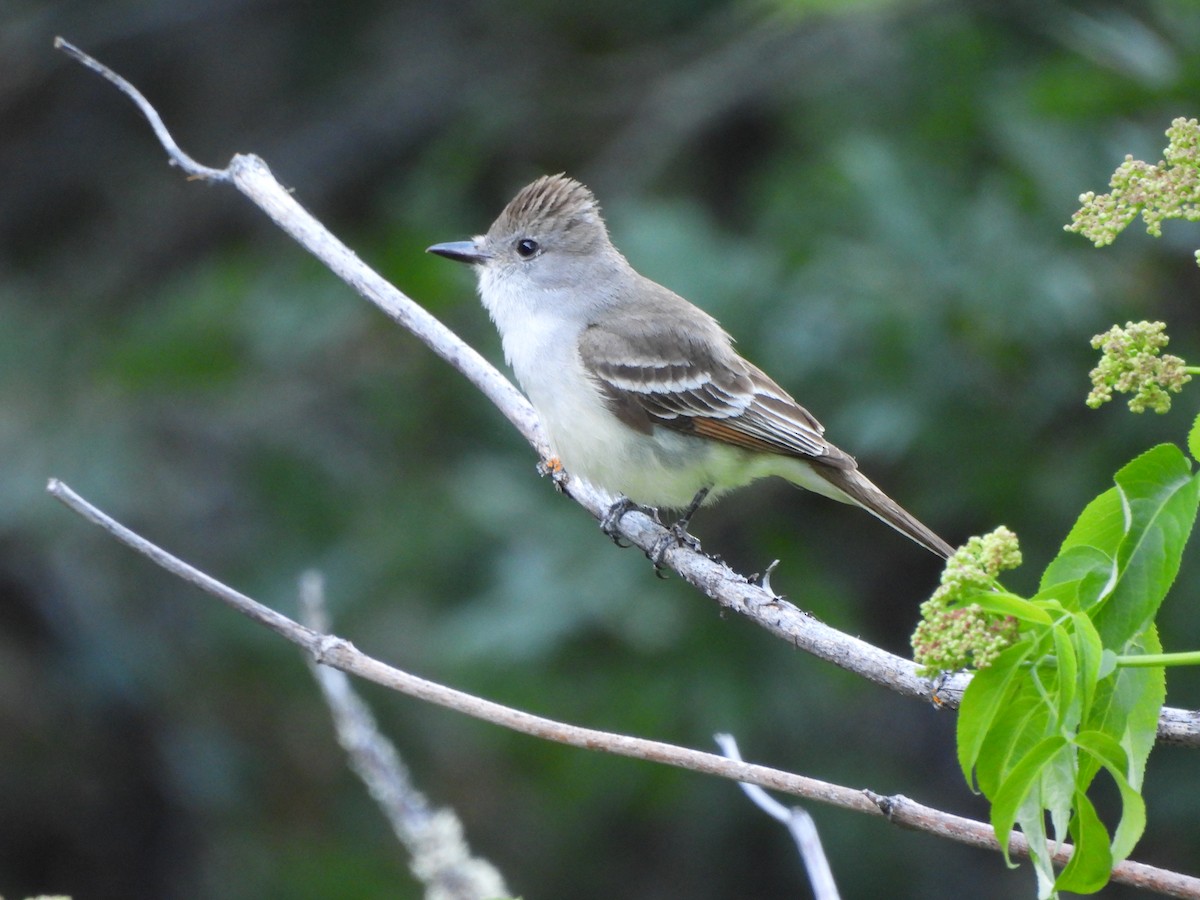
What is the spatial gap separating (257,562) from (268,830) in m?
1.73

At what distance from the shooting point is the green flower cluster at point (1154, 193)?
2.04 metres

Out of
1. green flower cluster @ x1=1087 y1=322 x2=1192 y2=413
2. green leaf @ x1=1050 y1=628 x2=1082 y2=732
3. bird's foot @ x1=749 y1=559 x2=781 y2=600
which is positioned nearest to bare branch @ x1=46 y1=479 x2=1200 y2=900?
green leaf @ x1=1050 y1=628 x2=1082 y2=732

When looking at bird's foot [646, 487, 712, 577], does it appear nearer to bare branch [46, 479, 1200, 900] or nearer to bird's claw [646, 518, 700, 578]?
bird's claw [646, 518, 700, 578]

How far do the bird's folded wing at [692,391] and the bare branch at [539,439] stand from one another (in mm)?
350

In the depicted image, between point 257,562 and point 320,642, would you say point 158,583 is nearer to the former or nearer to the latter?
point 257,562

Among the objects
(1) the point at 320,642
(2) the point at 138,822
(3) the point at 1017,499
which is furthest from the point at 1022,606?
(2) the point at 138,822

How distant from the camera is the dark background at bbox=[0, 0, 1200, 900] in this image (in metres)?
6.04

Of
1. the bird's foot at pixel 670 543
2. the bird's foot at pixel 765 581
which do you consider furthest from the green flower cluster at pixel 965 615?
the bird's foot at pixel 670 543

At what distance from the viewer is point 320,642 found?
2.75m

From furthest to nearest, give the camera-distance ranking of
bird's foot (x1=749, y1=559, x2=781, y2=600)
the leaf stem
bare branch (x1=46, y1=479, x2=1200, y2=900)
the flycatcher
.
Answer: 1. the flycatcher
2. bird's foot (x1=749, y1=559, x2=781, y2=600)
3. bare branch (x1=46, y1=479, x2=1200, y2=900)
4. the leaf stem

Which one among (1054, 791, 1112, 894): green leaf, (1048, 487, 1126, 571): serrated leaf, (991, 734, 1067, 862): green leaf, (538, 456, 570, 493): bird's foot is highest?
(538, 456, 570, 493): bird's foot

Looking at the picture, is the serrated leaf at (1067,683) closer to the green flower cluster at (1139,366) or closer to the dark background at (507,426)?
the green flower cluster at (1139,366)

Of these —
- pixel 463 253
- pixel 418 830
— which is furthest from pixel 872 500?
pixel 418 830

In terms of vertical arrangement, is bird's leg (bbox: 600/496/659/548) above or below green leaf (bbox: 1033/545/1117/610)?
above
